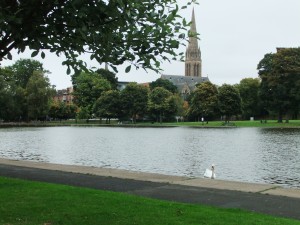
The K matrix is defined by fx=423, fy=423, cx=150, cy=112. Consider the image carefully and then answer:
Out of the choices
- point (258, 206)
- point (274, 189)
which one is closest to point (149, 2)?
point (258, 206)

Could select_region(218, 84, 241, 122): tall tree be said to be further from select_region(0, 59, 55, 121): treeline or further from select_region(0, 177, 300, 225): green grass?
select_region(0, 177, 300, 225): green grass

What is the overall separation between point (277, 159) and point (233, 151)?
616 centimetres

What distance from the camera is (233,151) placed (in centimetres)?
3631

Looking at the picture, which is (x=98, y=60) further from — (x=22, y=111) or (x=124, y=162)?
(x=22, y=111)

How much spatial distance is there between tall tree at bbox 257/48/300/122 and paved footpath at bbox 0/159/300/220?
274 feet

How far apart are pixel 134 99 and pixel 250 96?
129 feet

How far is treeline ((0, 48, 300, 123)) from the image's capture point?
97.8 metres

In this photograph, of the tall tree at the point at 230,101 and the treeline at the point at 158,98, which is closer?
the treeline at the point at 158,98

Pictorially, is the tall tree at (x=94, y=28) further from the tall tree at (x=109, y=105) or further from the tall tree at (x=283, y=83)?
the tall tree at (x=109, y=105)

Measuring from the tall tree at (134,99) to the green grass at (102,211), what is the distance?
121260 millimetres

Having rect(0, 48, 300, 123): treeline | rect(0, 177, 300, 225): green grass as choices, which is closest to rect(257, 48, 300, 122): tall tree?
rect(0, 48, 300, 123): treeline

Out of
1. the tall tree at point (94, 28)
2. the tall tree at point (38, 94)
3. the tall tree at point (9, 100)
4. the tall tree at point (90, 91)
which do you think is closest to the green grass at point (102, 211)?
the tall tree at point (94, 28)

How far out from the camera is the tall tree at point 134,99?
13312cm

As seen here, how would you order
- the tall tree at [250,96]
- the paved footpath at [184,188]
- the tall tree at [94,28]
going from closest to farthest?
the tall tree at [94,28]
the paved footpath at [184,188]
the tall tree at [250,96]
